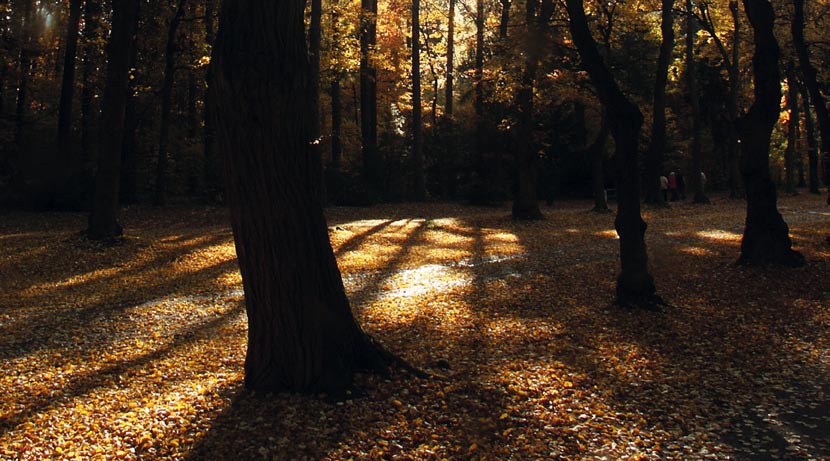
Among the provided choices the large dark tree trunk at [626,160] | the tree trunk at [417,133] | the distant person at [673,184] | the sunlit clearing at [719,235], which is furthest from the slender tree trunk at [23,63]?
the distant person at [673,184]

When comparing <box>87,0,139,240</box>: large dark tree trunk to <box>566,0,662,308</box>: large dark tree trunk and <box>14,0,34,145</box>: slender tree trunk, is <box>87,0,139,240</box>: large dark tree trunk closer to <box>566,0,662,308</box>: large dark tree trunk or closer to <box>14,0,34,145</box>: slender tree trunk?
<box>566,0,662,308</box>: large dark tree trunk

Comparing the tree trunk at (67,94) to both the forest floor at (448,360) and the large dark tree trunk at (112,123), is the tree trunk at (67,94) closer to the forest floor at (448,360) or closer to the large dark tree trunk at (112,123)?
the large dark tree trunk at (112,123)

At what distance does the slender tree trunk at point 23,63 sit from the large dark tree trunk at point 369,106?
40.7 ft

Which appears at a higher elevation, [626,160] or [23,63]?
[23,63]

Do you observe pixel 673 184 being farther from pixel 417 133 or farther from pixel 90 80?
pixel 90 80

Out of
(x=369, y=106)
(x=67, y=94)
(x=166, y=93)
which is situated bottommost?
(x=166, y=93)

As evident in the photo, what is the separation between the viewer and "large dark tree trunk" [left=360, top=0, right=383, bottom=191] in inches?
1233

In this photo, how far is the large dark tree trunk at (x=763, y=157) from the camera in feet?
39.8

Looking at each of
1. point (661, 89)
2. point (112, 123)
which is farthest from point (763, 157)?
point (661, 89)

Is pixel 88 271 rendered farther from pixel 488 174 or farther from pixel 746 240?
pixel 488 174

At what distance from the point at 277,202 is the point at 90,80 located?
23377mm

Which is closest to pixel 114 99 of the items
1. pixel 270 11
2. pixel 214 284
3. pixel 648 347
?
pixel 214 284

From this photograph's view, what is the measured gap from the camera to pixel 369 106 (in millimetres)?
33938

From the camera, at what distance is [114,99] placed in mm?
15844
